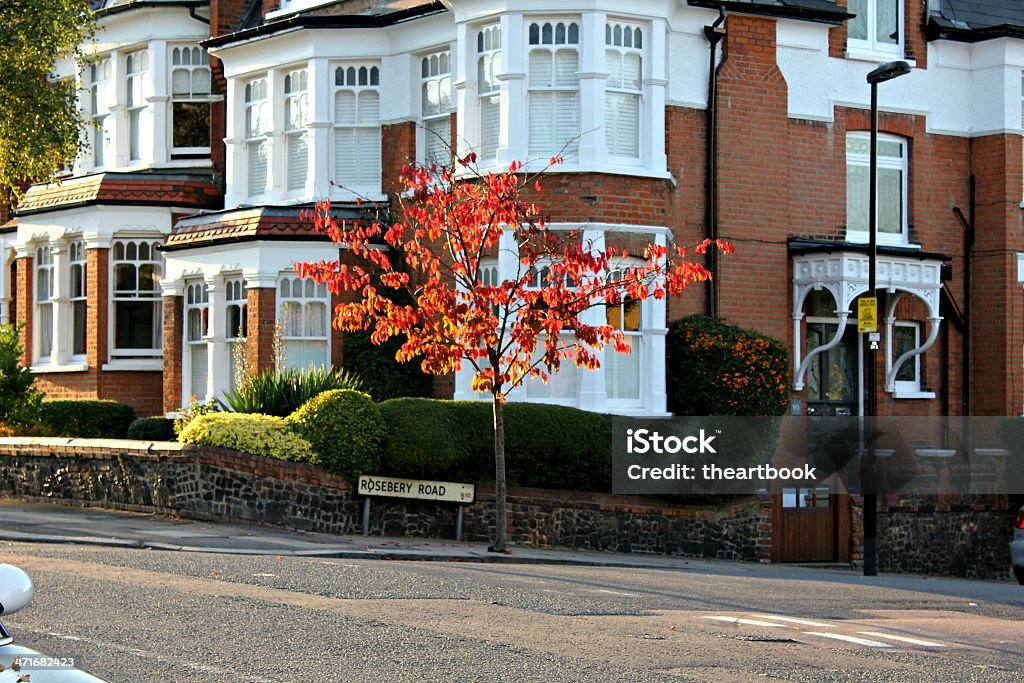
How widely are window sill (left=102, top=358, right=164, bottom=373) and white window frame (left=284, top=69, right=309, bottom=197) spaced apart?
4.33 m

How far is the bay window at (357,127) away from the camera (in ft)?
87.7

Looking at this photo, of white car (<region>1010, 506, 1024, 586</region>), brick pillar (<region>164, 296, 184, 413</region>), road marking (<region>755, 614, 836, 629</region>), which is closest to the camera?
road marking (<region>755, 614, 836, 629</region>)

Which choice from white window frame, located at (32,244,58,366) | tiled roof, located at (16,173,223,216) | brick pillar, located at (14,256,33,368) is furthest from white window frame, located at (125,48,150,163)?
brick pillar, located at (14,256,33,368)

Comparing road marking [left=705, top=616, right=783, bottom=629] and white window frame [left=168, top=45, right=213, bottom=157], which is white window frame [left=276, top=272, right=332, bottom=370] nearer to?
white window frame [left=168, top=45, right=213, bottom=157]

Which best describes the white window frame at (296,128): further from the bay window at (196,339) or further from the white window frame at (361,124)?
the bay window at (196,339)

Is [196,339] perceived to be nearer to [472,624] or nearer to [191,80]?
[191,80]

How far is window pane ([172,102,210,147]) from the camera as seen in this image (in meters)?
29.5

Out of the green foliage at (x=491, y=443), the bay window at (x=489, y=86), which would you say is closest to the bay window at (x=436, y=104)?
the bay window at (x=489, y=86)

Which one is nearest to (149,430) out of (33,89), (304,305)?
(304,305)

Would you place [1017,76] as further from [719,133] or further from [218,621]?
[218,621]

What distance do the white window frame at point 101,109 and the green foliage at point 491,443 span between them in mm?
12018

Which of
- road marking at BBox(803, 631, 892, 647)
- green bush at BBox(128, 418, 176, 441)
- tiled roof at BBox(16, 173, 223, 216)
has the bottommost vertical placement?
road marking at BBox(803, 631, 892, 647)

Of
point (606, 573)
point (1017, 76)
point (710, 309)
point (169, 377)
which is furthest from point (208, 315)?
point (1017, 76)

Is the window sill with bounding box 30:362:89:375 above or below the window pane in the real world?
below
